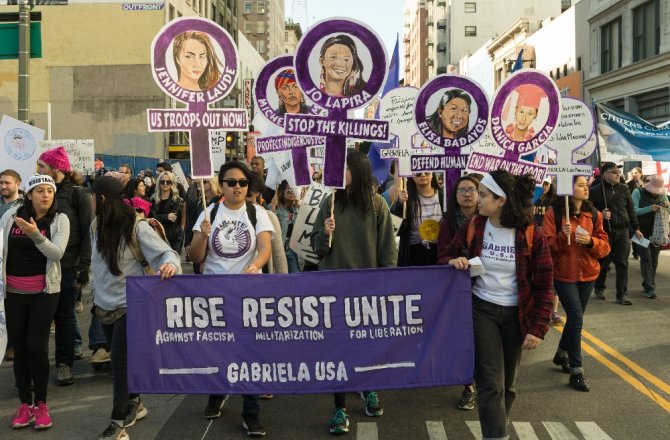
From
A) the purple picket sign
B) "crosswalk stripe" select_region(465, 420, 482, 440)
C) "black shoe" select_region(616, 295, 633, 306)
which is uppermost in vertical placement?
the purple picket sign

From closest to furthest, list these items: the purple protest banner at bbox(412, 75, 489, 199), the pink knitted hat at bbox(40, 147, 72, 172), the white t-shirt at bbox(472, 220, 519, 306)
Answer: the white t-shirt at bbox(472, 220, 519, 306)
the pink knitted hat at bbox(40, 147, 72, 172)
the purple protest banner at bbox(412, 75, 489, 199)

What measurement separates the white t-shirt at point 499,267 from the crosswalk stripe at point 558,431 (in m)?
1.22

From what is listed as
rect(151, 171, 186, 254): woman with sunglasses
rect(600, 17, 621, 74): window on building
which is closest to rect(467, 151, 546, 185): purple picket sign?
rect(151, 171, 186, 254): woman with sunglasses

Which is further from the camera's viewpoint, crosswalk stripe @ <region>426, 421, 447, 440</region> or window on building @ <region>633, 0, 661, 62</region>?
window on building @ <region>633, 0, 661, 62</region>

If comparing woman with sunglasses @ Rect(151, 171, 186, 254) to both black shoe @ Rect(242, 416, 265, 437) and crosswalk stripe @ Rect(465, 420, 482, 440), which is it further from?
crosswalk stripe @ Rect(465, 420, 482, 440)

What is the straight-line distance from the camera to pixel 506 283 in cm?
452

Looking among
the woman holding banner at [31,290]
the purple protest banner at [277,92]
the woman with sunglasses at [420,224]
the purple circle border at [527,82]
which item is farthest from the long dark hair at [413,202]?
the woman holding banner at [31,290]

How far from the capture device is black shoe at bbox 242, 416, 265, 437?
16.5 ft

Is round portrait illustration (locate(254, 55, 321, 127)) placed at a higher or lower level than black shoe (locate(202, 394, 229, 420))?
higher

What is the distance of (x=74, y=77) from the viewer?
138ft

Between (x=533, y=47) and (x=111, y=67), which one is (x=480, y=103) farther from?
(x=533, y=47)

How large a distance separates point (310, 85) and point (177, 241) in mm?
5217

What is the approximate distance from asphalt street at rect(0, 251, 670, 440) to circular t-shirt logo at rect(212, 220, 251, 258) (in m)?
1.28

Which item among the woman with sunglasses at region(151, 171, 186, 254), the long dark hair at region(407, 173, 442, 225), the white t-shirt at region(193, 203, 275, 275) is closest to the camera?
the white t-shirt at region(193, 203, 275, 275)
